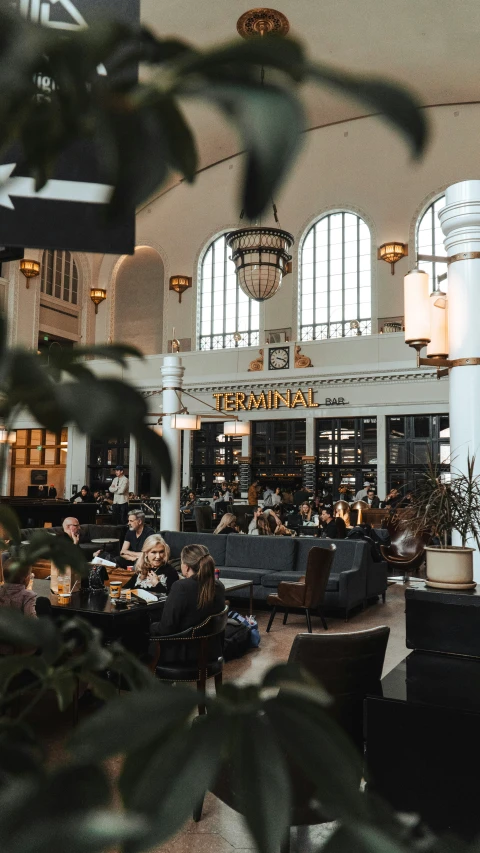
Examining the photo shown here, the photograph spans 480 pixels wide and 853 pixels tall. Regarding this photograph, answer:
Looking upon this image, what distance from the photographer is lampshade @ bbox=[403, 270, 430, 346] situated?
371 centimetres

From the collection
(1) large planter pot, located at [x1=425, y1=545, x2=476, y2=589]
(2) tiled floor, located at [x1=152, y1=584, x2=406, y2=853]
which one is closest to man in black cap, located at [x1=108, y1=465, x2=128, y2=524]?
(2) tiled floor, located at [x1=152, y1=584, x2=406, y2=853]

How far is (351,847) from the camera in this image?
0.97 feet

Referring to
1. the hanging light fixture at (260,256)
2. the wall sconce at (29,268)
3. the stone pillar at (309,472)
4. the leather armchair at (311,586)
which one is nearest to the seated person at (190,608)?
the leather armchair at (311,586)

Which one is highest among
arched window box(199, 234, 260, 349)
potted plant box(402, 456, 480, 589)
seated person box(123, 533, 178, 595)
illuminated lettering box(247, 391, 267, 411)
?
arched window box(199, 234, 260, 349)

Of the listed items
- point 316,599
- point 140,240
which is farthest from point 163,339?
point 316,599

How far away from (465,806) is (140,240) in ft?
63.8

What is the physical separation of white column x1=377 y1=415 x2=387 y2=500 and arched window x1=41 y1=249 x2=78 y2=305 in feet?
32.8

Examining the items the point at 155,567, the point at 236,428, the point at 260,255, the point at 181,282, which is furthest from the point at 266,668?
the point at 181,282

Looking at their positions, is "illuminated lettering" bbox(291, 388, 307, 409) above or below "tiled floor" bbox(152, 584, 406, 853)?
above

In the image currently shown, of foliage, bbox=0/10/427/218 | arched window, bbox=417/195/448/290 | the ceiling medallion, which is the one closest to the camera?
foliage, bbox=0/10/427/218

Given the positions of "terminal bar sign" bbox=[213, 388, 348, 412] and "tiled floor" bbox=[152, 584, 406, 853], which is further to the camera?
"terminal bar sign" bbox=[213, 388, 348, 412]

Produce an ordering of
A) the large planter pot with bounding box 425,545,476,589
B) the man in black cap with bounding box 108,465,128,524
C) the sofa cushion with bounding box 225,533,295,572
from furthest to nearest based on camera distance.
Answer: the man in black cap with bounding box 108,465,128,524, the sofa cushion with bounding box 225,533,295,572, the large planter pot with bounding box 425,545,476,589

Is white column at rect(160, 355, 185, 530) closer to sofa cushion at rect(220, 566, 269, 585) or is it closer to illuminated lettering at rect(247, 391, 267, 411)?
sofa cushion at rect(220, 566, 269, 585)

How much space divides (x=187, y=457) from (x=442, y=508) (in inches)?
611
